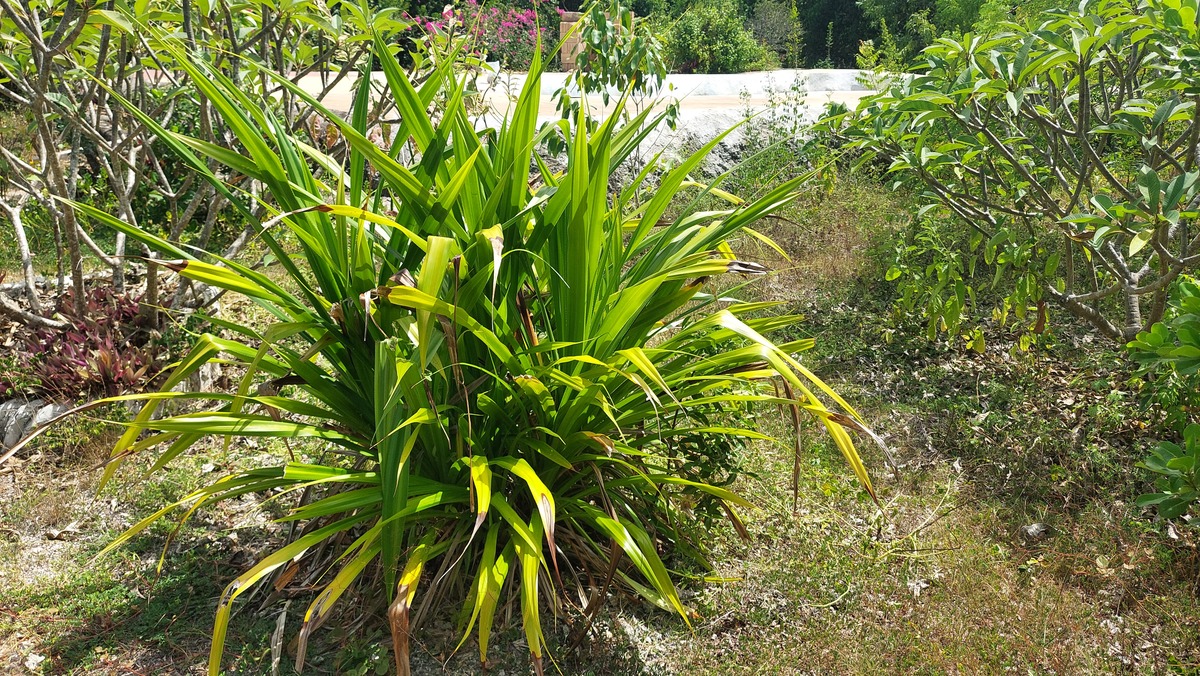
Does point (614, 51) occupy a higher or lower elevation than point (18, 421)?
higher

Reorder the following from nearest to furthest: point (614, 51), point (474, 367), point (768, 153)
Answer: point (474, 367), point (614, 51), point (768, 153)

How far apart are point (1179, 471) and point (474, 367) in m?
1.90

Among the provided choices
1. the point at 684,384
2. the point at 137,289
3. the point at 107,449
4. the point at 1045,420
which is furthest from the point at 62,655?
the point at 1045,420

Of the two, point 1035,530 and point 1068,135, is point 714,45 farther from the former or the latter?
point 1035,530

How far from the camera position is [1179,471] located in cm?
226

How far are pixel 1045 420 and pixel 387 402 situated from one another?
2.74 meters

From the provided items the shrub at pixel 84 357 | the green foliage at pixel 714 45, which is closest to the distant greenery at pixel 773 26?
the green foliage at pixel 714 45

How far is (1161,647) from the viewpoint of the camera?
2.36 metres

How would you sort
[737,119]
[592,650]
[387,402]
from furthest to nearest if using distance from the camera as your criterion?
[737,119] < [592,650] < [387,402]

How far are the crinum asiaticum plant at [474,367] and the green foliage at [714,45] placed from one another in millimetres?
13459

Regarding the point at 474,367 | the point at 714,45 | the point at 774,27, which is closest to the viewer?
the point at 474,367

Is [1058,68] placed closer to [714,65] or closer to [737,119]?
[737,119]

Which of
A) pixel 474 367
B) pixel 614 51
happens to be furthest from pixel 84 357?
pixel 614 51

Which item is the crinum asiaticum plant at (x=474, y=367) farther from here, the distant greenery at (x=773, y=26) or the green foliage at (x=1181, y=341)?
the distant greenery at (x=773, y=26)
